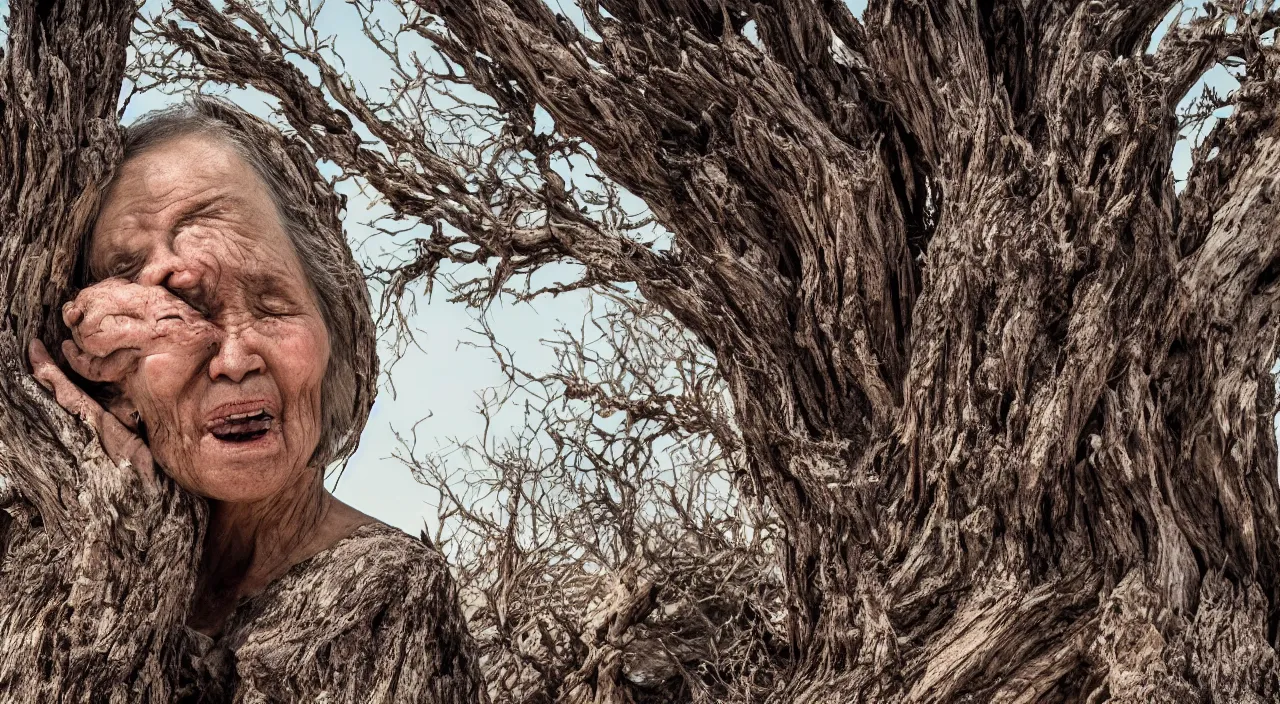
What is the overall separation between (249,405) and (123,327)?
367mm

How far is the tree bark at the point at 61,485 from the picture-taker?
337 cm

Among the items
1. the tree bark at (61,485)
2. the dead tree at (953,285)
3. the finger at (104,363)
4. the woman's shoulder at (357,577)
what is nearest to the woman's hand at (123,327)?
the finger at (104,363)

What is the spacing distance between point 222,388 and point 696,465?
2.80 metres

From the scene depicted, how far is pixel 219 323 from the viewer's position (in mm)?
3592

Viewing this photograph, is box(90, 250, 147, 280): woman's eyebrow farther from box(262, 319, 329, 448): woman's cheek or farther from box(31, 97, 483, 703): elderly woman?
box(262, 319, 329, 448): woman's cheek

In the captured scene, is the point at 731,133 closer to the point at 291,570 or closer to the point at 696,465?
the point at 696,465

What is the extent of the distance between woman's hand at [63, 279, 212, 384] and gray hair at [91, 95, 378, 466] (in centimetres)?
48

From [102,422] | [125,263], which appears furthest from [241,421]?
[125,263]

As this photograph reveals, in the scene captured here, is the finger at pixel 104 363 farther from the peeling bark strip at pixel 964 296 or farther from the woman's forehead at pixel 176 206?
the peeling bark strip at pixel 964 296

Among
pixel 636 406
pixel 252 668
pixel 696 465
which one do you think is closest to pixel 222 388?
pixel 252 668

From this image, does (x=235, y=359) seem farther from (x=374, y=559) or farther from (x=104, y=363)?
(x=374, y=559)

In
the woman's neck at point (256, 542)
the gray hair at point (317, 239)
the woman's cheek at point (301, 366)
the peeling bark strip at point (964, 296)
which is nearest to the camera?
the woman's cheek at point (301, 366)

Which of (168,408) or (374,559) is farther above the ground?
(168,408)

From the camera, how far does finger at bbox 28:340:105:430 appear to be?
350 centimetres
